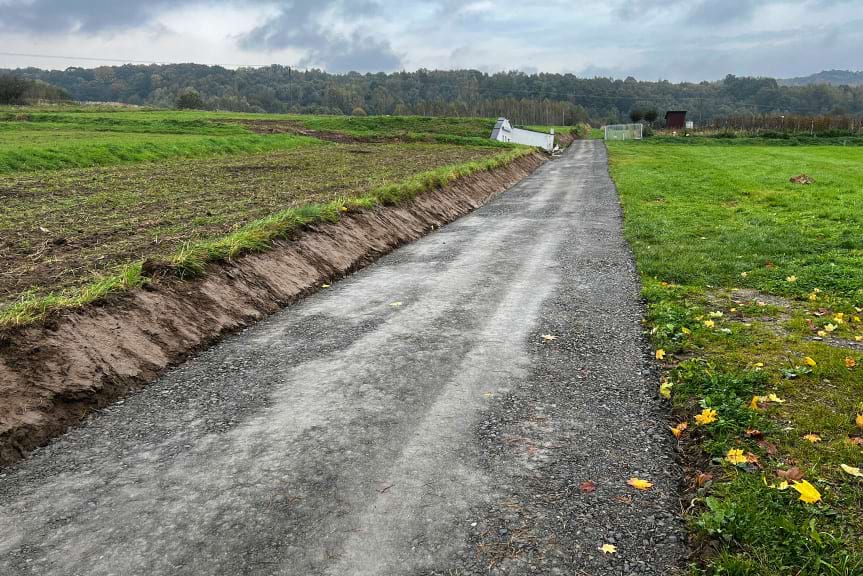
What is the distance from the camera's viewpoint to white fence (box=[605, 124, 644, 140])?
76919mm

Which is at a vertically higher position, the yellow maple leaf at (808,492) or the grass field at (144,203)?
the grass field at (144,203)

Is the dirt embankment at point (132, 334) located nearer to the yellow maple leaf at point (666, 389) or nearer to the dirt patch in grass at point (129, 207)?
the dirt patch in grass at point (129, 207)

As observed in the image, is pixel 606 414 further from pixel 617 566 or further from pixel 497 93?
pixel 497 93

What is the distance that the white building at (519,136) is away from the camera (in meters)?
58.7

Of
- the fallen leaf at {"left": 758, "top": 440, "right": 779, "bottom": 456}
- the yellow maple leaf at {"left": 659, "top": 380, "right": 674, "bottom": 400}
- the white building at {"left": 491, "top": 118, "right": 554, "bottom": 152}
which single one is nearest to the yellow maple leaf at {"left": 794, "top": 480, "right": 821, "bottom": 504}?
the fallen leaf at {"left": 758, "top": 440, "right": 779, "bottom": 456}

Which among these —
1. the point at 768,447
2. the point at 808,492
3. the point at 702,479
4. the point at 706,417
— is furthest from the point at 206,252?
the point at 808,492

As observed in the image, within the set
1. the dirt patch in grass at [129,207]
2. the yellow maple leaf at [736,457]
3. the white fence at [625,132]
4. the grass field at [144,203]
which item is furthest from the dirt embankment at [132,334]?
the white fence at [625,132]

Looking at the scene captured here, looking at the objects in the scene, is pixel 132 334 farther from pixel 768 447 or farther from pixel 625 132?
pixel 625 132

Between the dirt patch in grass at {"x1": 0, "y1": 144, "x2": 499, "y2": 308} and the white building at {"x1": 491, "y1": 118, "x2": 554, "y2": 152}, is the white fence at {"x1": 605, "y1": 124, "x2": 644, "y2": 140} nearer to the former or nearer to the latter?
the white building at {"x1": 491, "y1": 118, "x2": 554, "y2": 152}

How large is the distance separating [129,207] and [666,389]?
13543 mm

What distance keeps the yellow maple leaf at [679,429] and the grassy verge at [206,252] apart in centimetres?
626

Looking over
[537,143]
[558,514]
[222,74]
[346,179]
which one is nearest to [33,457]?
[558,514]

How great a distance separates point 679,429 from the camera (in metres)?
5.17

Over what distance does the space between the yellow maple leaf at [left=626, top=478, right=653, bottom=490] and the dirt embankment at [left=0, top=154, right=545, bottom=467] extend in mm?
4835
